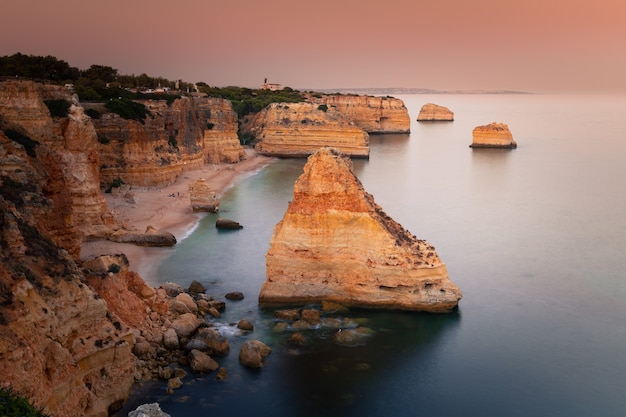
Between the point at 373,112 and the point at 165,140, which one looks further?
the point at 373,112

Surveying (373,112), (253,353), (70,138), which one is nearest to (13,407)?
(253,353)

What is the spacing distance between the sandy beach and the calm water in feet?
3.31

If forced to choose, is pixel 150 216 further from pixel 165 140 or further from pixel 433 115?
pixel 433 115

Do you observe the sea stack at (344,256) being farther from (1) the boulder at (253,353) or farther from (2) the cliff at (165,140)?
(2) the cliff at (165,140)

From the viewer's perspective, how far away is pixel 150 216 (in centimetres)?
4069

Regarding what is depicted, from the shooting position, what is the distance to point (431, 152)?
91688 millimetres

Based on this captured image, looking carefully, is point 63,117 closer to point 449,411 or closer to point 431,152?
point 449,411

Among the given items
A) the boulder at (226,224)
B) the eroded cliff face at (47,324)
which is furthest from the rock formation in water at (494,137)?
the eroded cliff face at (47,324)

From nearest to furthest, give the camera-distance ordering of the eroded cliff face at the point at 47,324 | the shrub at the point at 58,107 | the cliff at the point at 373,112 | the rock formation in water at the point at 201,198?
the eroded cliff face at the point at 47,324
the shrub at the point at 58,107
the rock formation in water at the point at 201,198
the cliff at the point at 373,112

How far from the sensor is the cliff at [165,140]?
4588 cm

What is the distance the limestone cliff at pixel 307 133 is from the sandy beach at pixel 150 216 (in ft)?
73.0

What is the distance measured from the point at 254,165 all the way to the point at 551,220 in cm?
3672

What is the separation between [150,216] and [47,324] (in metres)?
28.0

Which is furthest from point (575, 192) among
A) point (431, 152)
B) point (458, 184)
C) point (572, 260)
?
point (431, 152)
